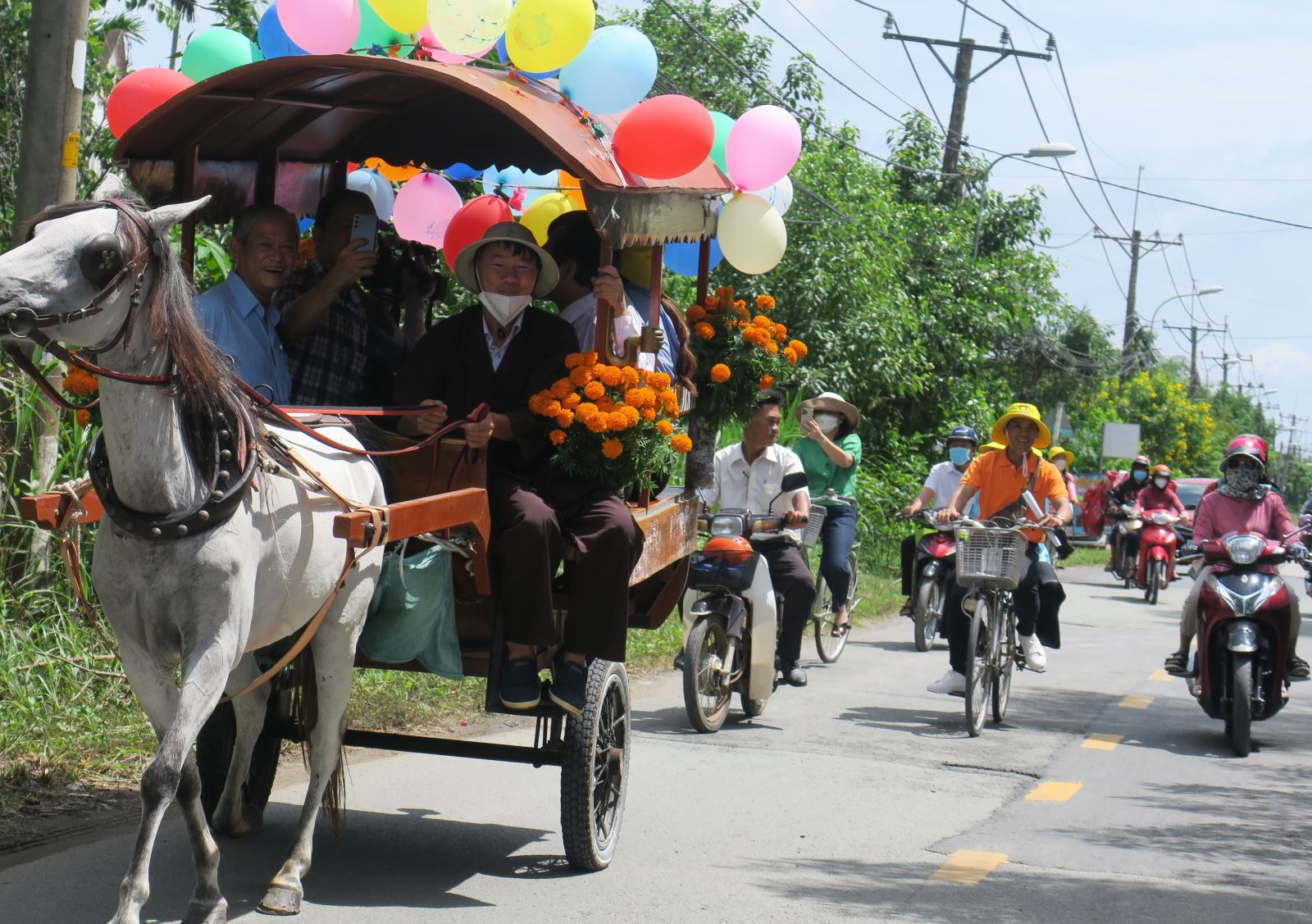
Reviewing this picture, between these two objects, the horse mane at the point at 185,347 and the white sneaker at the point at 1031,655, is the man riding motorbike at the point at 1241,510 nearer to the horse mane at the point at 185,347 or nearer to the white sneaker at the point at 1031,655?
the white sneaker at the point at 1031,655

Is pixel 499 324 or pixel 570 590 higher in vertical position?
pixel 499 324

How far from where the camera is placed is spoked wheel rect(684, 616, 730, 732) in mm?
8820

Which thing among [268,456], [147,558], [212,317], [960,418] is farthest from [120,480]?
[960,418]

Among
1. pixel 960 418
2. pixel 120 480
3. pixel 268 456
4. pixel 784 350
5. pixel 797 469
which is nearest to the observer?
pixel 120 480

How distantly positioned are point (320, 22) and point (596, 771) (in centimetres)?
328

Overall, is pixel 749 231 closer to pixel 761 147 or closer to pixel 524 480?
pixel 761 147

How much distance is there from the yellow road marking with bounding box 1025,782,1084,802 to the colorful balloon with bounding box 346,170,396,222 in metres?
4.60

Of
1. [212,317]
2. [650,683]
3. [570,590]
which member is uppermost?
[212,317]

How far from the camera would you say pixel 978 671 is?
9.55m

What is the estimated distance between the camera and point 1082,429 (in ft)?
140

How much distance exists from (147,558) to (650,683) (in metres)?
6.86

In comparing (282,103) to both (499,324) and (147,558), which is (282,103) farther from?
(147,558)

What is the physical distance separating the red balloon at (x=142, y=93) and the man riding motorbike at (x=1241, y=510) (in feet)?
23.4

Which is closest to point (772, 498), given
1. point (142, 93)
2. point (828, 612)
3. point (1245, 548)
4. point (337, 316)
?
point (828, 612)
